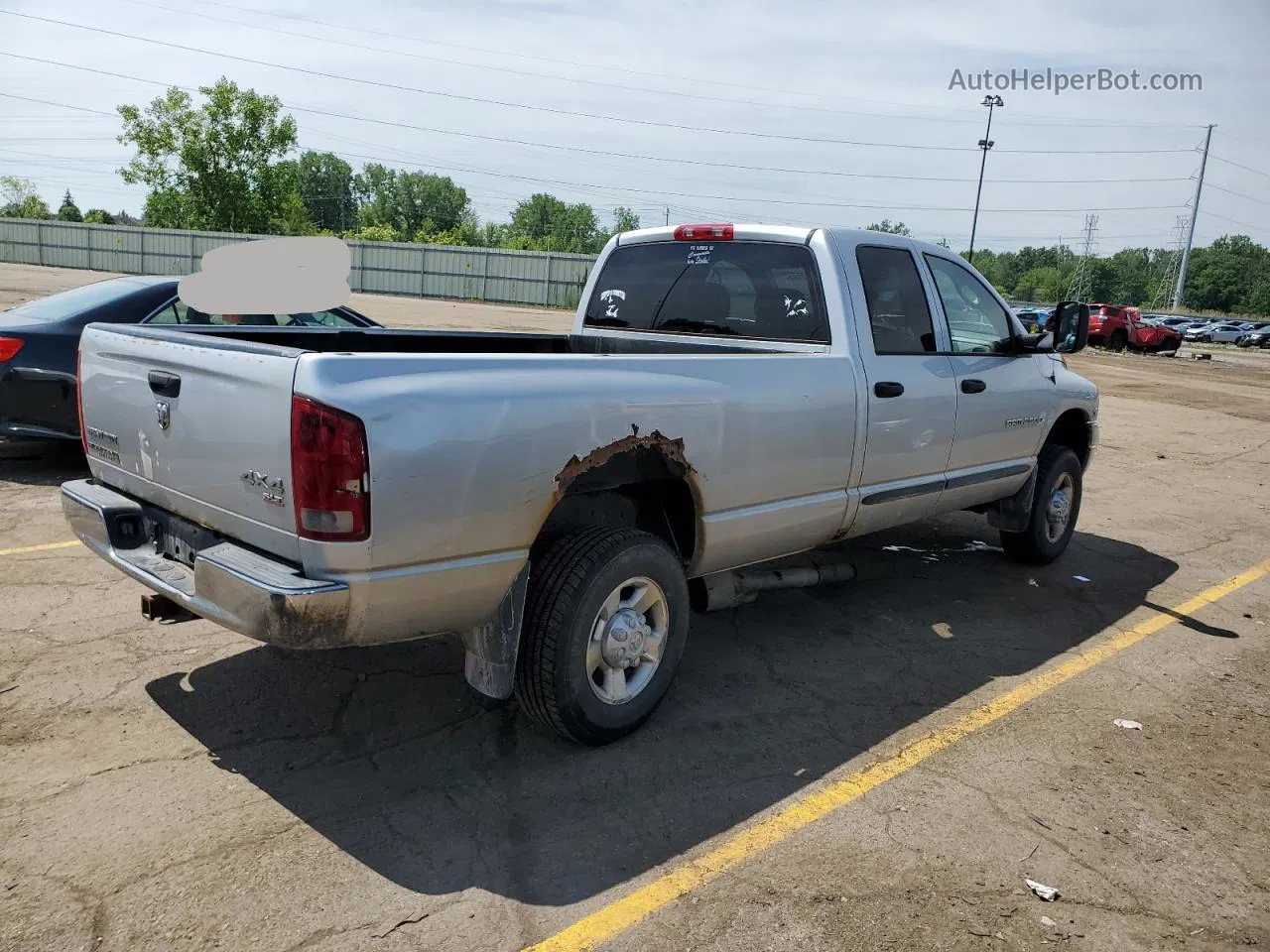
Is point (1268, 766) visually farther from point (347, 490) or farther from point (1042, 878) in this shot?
point (347, 490)

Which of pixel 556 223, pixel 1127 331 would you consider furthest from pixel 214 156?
pixel 556 223

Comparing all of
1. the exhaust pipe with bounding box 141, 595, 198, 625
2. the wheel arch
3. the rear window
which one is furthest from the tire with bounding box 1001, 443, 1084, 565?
the exhaust pipe with bounding box 141, 595, 198, 625

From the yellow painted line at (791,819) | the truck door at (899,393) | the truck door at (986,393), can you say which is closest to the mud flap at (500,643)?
the yellow painted line at (791,819)

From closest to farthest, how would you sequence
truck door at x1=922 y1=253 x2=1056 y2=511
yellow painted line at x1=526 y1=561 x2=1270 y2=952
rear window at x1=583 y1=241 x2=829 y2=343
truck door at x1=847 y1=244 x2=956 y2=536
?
yellow painted line at x1=526 y1=561 x2=1270 y2=952, truck door at x1=847 y1=244 x2=956 y2=536, rear window at x1=583 y1=241 x2=829 y2=343, truck door at x1=922 y1=253 x2=1056 y2=511

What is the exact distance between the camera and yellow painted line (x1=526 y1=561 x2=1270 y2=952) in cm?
260

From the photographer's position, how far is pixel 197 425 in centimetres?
308

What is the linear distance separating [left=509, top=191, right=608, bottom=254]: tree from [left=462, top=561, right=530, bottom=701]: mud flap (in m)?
119

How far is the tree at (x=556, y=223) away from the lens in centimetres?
12056

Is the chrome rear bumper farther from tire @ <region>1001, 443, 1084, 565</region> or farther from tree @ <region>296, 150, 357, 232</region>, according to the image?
tree @ <region>296, 150, 357, 232</region>

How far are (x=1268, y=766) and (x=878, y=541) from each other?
314cm

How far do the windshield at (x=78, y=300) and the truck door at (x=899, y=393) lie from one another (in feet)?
17.4

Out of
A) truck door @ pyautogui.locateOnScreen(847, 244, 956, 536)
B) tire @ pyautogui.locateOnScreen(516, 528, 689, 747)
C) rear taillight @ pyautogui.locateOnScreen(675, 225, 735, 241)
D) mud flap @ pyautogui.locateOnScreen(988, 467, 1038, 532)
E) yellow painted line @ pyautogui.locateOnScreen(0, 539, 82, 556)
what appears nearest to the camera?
tire @ pyautogui.locateOnScreen(516, 528, 689, 747)

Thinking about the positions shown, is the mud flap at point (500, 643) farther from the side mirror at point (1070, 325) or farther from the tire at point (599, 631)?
the side mirror at point (1070, 325)

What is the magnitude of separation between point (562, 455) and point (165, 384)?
1.36 metres
